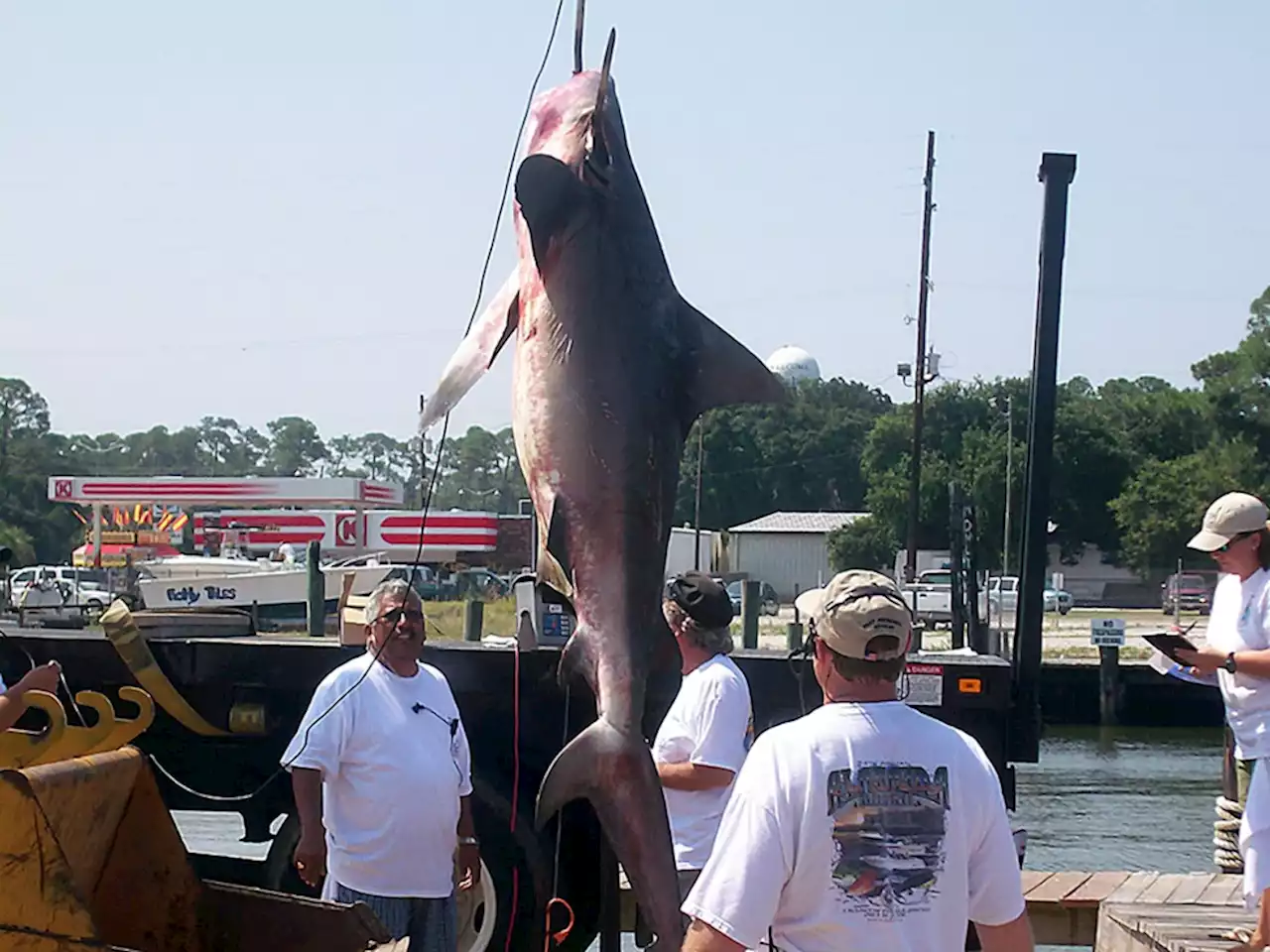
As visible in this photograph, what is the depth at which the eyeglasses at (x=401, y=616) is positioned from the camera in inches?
190

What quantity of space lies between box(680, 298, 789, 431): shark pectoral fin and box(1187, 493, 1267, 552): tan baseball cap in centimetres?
233

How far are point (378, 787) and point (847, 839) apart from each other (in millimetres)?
2269

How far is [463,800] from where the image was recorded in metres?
5.21

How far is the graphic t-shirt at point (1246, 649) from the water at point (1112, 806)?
4.10 meters

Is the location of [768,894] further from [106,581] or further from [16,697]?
[106,581]

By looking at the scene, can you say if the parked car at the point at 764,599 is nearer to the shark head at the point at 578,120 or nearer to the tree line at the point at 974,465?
the tree line at the point at 974,465

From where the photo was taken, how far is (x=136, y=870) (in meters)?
4.88

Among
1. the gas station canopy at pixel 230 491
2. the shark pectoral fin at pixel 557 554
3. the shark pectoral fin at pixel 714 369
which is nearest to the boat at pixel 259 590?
the gas station canopy at pixel 230 491

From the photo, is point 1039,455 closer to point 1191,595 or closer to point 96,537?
point 96,537

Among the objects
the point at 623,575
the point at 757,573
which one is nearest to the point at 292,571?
the point at 623,575

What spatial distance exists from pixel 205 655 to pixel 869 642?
452 centimetres

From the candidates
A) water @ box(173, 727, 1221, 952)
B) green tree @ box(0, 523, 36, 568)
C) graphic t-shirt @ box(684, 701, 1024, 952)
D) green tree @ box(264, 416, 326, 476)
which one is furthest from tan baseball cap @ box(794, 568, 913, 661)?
green tree @ box(264, 416, 326, 476)

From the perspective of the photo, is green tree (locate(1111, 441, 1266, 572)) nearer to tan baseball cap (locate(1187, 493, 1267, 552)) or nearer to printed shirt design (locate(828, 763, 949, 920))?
tan baseball cap (locate(1187, 493, 1267, 552))

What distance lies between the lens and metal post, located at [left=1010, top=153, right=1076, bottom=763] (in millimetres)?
6309
